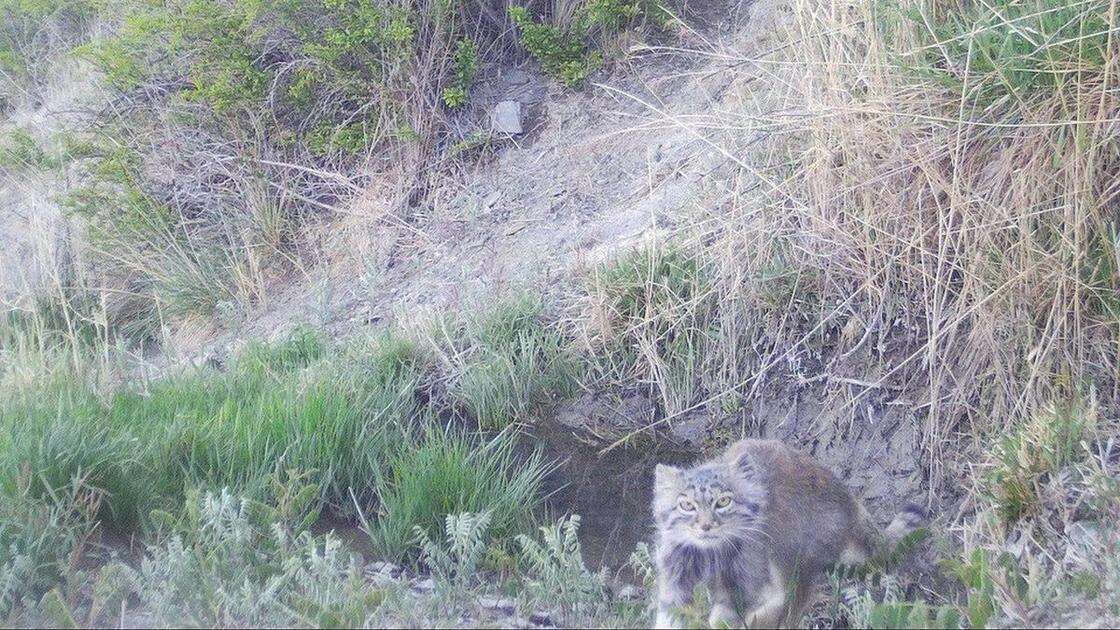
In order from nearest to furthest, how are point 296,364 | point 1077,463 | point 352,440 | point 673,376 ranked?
point 1077,463
point 352,440
point 673,376
point 296,364

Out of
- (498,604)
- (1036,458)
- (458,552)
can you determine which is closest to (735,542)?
(498,604)

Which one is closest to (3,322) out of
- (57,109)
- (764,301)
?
(57,109)

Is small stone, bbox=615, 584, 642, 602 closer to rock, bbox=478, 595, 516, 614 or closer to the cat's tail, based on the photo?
rock, bbox=478, 595, 516, 614

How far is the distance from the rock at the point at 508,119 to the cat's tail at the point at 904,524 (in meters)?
5.12

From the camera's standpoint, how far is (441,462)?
6070 millimetres

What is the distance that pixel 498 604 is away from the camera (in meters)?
4.84

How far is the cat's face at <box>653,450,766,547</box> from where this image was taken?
4.70 meters

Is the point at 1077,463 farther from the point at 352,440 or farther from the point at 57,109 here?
the point at 57,109

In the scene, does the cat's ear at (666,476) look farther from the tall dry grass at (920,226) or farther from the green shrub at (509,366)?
the green shrub at (509,366)

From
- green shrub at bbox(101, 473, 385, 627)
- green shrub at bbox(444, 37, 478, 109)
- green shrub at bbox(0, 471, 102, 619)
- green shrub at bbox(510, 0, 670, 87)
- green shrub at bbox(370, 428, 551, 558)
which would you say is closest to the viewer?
green shrub at bbox(101, 473, 385, 627)

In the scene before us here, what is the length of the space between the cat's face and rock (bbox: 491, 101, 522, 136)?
527cm

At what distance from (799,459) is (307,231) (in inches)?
218

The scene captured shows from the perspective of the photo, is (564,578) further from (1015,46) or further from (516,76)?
(516,76)

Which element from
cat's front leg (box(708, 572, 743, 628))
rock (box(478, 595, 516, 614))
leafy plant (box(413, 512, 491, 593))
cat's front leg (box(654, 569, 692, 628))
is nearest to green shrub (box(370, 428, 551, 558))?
leafy plant (box(413, 512, 491, 593))
